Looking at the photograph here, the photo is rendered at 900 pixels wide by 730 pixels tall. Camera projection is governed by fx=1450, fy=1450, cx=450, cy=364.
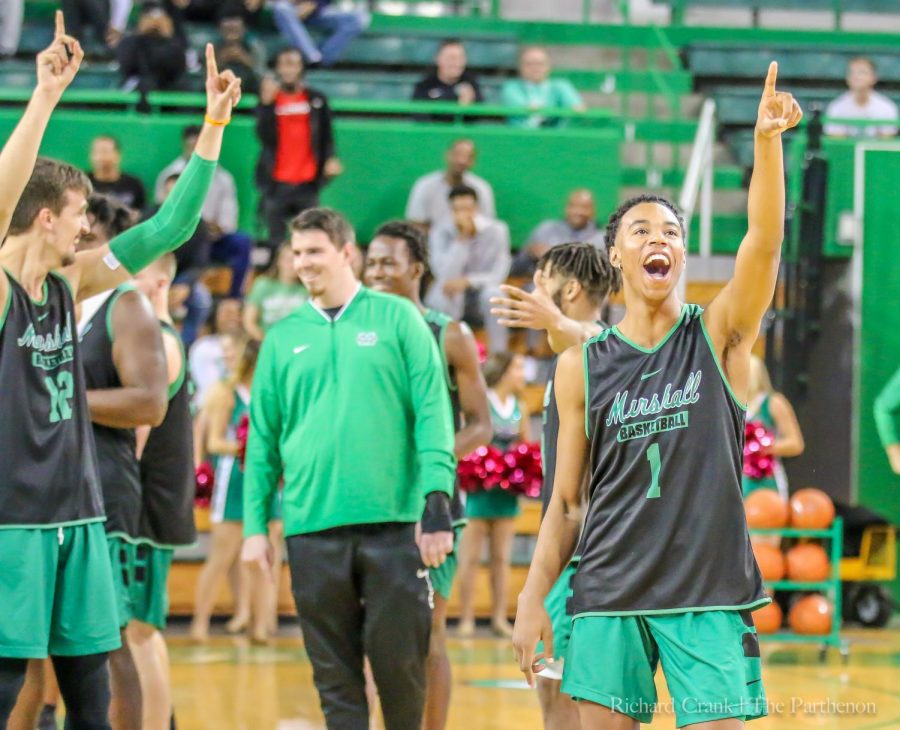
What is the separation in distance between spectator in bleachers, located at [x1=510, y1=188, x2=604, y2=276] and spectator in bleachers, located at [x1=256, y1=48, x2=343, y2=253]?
176 cm

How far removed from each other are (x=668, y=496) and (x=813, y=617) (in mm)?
6304

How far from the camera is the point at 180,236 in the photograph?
4805mm

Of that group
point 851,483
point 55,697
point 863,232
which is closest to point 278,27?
point 863,232

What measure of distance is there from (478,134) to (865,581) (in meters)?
5.45

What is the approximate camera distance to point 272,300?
10.8 m

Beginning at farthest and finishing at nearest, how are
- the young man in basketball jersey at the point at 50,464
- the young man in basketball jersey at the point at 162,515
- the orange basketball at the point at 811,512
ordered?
the orange basketball at the point at 811,512
the young man in basketball jersey at the point at 162,515
the young man in basketball jersey at the point at 50,464

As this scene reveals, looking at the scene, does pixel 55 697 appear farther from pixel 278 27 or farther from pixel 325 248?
pixel 278 27

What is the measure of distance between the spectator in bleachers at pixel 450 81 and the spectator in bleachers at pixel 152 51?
7.30 ft

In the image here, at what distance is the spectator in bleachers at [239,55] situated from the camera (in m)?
12.8

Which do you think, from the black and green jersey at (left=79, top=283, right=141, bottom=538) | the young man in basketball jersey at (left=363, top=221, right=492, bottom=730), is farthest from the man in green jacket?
the young man in basketball jersey at (left=363, top=221, right=492, bottom=730)

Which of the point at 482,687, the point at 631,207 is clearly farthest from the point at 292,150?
the point at 631,207

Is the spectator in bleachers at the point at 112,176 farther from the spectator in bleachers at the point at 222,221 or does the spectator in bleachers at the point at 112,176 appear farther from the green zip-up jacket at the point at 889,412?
the green zip-up jacket at the point at 889,412

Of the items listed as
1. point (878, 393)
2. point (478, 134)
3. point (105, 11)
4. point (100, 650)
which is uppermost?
point (105, 11)

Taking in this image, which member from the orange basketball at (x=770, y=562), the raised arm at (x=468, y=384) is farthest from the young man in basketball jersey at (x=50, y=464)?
the orange basketball at (x=770, y=562)
